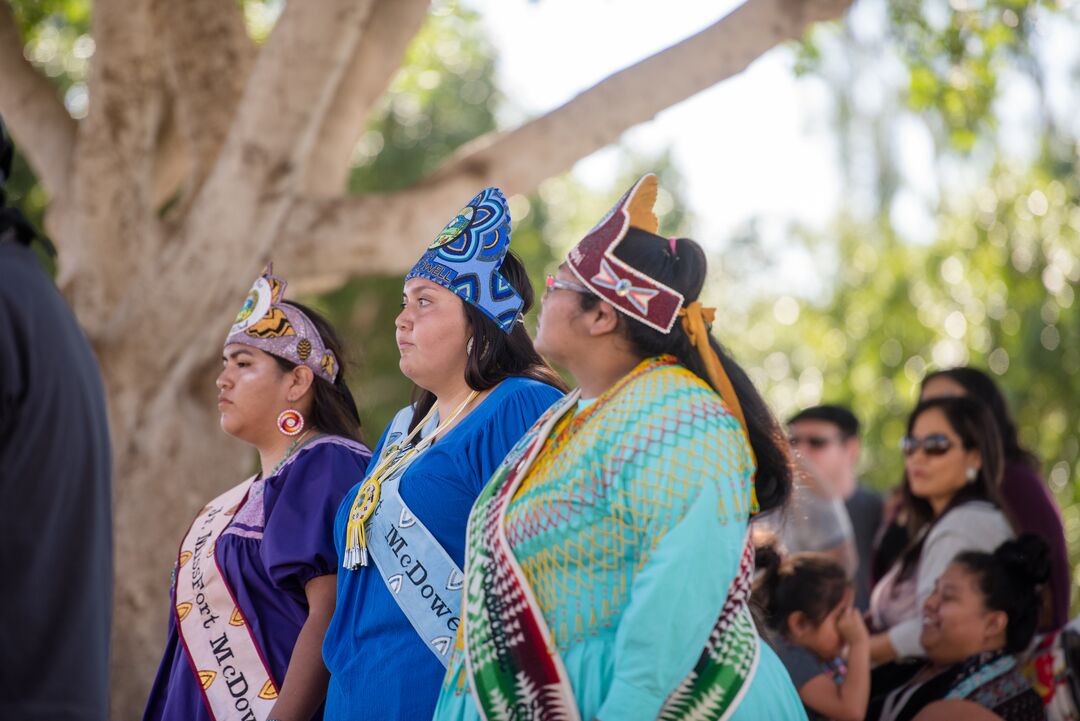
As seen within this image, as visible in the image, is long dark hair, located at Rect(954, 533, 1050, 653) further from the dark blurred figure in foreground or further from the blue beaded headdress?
the dark blurred figure in foreground

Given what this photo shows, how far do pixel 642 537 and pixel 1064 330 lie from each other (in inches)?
365

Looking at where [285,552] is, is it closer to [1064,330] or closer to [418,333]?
[418,333]

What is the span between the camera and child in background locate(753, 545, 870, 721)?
454 centimetres

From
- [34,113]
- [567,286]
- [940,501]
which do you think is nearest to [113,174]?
[34,113]

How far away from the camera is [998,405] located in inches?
217

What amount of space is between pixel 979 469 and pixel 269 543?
289cm

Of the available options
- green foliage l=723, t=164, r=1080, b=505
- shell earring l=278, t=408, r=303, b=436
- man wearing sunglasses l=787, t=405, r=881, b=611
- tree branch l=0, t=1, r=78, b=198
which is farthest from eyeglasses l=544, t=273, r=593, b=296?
green foliage l=723, t=164, r=1080, b=505

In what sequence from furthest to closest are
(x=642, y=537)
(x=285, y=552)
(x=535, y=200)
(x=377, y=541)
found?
1. (x=535, y=200)
2. (x=285, y=552)
3. (x=377, y=541)
4. (x=642, y=537)

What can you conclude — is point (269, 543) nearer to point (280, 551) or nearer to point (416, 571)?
point (280, 551)

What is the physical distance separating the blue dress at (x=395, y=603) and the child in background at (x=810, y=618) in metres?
1.45

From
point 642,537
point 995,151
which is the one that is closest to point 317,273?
point 642,537

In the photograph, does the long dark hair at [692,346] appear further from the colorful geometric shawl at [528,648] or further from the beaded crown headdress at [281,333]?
the beaded crown headdress at [281,333]

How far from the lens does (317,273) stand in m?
7.45

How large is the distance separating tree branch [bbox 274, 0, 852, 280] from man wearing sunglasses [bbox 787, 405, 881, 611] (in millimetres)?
1911
